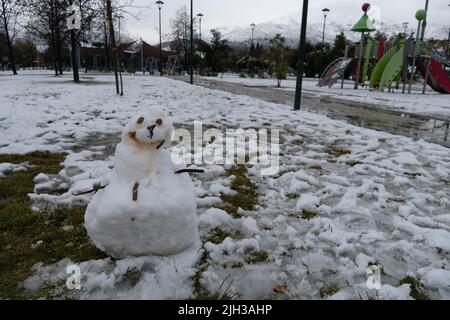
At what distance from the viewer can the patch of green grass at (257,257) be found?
2.46 m

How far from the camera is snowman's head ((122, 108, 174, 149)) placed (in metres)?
2.30

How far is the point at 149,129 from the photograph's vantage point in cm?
229

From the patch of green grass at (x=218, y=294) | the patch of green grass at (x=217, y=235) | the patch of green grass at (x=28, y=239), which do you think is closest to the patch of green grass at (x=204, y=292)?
the patch of green grass at (x=218, y=294)

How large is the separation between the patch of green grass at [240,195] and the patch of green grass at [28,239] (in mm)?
1385

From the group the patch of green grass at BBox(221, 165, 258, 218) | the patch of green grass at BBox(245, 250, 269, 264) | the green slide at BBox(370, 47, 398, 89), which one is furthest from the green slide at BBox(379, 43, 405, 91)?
the patch of green grass at BBox(245, 250, 269, 264)

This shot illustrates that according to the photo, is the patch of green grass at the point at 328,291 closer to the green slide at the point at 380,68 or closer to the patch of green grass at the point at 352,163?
the patch of green grass at the point at 352,163

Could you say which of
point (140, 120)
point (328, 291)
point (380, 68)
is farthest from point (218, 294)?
point (380, 68)

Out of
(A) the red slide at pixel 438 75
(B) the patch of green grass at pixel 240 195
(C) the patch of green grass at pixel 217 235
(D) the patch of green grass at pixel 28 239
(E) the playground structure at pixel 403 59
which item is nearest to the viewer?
(D) the patch of green grass at pixel 28 239

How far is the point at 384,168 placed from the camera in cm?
482

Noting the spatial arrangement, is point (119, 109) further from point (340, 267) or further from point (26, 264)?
point (340, 267)

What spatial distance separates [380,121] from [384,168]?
16.7ft

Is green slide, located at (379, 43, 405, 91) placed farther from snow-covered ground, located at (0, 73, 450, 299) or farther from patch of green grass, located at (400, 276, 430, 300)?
patch of green grass, located at (400, 276, 430, 300)
